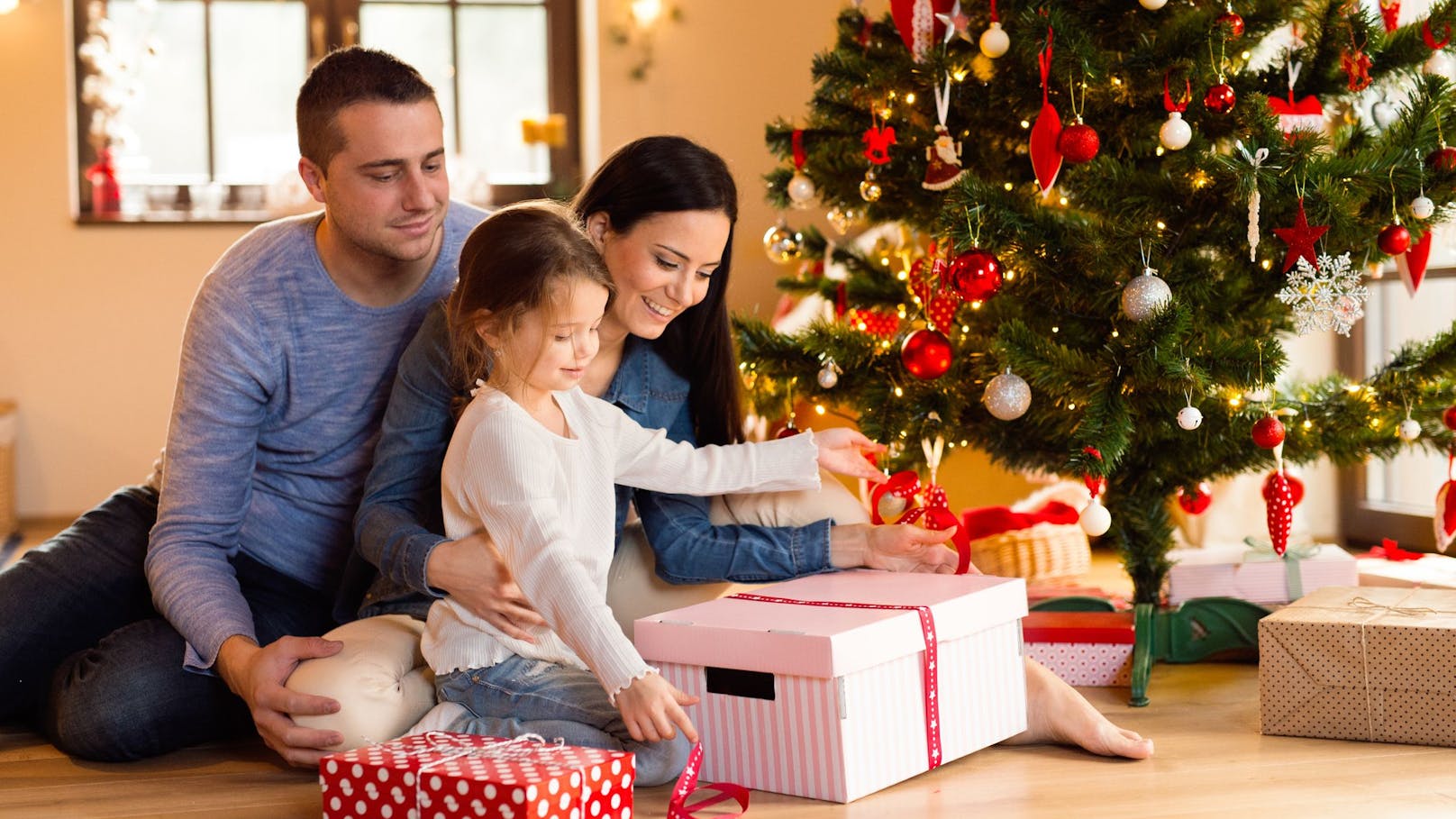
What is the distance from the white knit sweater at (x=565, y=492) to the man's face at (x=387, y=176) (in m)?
0.33

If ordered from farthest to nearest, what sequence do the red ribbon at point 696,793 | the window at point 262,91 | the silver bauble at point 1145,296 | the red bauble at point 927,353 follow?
the window at point 262,91 → the red bauble at point 927,353 → the silver bauble at point 1145,296 → the red ribbon at point 696,793

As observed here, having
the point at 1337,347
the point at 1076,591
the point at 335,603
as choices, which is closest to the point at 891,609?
the point at 335,603

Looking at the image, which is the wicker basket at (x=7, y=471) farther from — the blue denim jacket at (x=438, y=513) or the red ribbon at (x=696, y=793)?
the red ribbon at (x=696, y=793)

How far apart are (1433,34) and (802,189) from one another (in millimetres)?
853

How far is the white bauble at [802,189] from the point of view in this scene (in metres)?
2.14

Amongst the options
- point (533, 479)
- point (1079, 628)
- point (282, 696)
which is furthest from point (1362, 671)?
point (282, 696)

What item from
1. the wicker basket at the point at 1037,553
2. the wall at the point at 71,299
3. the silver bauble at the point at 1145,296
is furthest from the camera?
the wall at the point at 71,299

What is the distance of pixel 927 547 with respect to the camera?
1.79 metres

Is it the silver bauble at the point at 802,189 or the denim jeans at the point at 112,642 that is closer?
the denim jeans at the point at 112,642

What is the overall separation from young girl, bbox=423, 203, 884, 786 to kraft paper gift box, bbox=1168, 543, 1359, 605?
38.8 inches

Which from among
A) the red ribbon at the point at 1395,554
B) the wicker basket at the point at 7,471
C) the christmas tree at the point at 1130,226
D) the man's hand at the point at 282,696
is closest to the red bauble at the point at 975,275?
the christmas tree at the point at 1130,226

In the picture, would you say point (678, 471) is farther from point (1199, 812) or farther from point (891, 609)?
point (1199, 812)

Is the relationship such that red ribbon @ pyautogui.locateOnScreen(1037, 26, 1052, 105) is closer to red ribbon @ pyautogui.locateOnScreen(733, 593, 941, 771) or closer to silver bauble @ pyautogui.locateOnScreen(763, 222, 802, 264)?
silver bauble @ pyautogui.locateOnScreen(763, 222, 802, 264)

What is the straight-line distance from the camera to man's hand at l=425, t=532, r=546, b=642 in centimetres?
151
